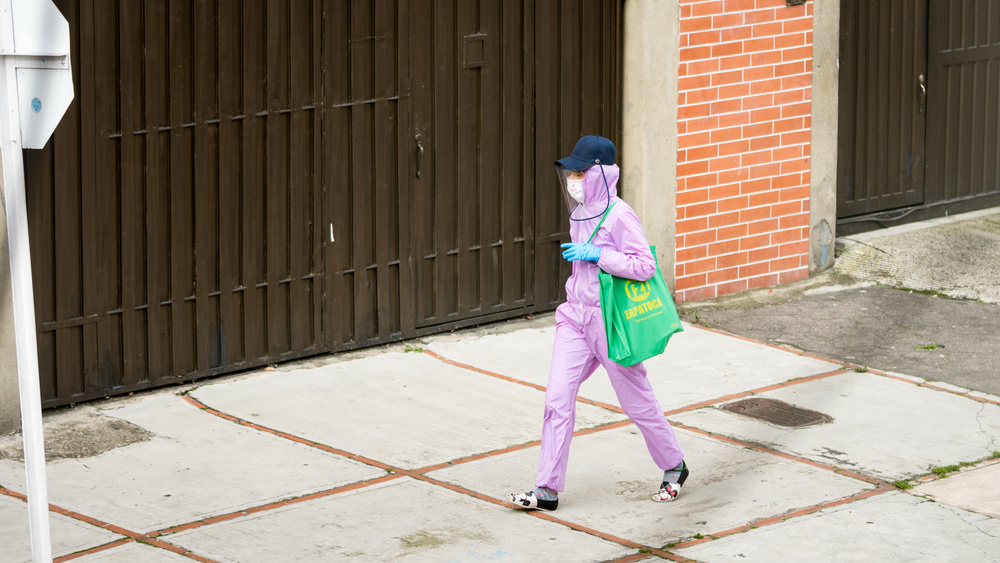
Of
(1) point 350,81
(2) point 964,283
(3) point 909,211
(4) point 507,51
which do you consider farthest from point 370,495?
(3) point 909,211

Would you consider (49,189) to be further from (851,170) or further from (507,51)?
(851,170)

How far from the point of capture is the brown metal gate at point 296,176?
7582 mm

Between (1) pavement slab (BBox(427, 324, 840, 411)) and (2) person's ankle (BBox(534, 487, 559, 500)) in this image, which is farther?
(1) pavement slab (BBox(427, 324, 840, 411))

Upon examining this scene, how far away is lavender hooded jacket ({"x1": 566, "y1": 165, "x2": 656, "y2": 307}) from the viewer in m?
6.31

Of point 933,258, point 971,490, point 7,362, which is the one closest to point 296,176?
point 7,362

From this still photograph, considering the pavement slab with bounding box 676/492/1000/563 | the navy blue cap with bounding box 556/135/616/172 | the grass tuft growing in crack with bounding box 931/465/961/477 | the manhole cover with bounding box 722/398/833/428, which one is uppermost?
the navy blue cap with bounding box 556/135/616/172

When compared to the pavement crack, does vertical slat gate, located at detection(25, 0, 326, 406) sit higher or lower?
higher

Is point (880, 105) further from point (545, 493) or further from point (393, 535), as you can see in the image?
point (393, 535)

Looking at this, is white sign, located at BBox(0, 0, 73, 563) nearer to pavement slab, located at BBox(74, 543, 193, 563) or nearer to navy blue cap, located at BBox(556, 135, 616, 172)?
pavement slab, located at BBox(74, 543, 193, 563)

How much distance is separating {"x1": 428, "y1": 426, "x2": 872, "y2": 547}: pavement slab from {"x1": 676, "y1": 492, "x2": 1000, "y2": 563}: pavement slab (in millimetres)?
170

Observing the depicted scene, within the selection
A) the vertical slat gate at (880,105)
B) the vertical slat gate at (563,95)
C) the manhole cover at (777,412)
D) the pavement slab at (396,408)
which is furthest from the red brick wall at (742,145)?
the pavement slab at (396,408)

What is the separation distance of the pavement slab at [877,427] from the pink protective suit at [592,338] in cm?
124

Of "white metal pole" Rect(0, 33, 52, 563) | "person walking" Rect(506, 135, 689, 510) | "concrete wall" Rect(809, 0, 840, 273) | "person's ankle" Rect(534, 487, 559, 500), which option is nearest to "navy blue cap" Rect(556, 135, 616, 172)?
"person walking" Rect(506, 135, 689, 510)

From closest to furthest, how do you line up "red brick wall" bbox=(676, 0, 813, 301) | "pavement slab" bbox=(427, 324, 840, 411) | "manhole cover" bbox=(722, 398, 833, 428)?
"manhole cover" bbox=(722, 398, 833, 428) → "pavement slab" bbox=(427, 324, 840, 411) → "red brick wall" bbox=(676, 0, 813, 301)
